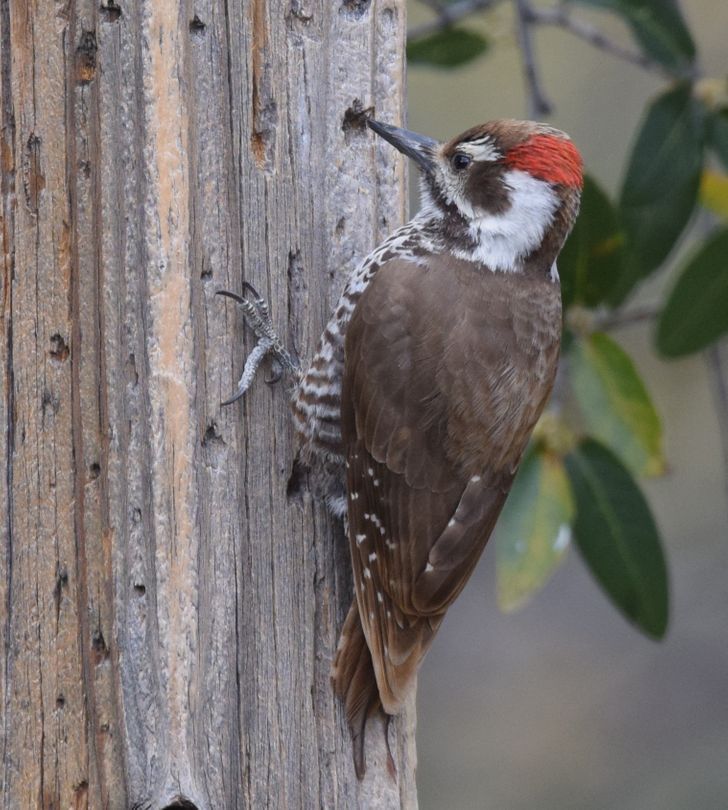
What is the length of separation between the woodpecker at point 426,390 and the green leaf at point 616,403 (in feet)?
2.00

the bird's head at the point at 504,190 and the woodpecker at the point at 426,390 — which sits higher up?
the bird's head at the point at 504,190

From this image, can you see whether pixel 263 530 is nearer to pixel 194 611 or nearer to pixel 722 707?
pixel 194 611

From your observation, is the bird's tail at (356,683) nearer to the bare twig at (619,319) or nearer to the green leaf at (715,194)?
the bare twig at (619,319)

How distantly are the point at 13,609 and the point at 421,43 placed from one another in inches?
86.3

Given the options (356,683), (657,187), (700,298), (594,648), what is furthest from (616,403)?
(594,648)

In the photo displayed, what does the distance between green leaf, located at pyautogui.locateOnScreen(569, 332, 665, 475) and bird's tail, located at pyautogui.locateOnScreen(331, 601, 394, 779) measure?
1.26 meters

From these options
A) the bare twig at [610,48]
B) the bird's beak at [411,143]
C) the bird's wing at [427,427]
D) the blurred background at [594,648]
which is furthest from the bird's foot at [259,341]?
the blurred background at [594,648]

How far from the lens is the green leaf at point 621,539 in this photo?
133 inches

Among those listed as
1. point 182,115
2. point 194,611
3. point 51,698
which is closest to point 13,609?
point 51,698

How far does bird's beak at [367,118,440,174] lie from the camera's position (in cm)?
251

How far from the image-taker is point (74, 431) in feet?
7.21

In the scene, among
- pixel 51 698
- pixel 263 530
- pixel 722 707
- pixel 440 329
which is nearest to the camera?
pixel 51 698

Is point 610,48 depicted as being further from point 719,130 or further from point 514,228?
point 514,228

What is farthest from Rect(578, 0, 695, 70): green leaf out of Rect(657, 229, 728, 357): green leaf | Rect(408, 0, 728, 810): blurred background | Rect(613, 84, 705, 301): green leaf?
Rect(408, 0, 728, 810): blurred background
